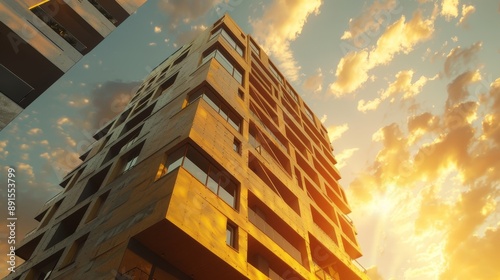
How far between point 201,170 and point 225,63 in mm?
14849

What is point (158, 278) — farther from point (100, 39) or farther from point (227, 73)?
point (227, 73)

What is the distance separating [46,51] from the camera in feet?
41.1

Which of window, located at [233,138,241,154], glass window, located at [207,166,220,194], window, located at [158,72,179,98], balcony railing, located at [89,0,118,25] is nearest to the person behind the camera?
balcony railing, located at [89,0,118,25]

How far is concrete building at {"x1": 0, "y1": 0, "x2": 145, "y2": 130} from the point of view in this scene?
38.2ft

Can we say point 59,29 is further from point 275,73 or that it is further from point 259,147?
point 275,73

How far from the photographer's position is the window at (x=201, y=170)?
15766mm

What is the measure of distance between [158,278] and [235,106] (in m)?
14.1

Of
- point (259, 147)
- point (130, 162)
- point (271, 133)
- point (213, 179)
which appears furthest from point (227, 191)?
point (271, 133)

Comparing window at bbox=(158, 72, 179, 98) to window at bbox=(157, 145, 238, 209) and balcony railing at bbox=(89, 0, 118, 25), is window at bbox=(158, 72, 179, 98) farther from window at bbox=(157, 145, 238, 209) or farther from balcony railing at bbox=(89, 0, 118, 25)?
window at bbox=(157, 145, 238, 209)

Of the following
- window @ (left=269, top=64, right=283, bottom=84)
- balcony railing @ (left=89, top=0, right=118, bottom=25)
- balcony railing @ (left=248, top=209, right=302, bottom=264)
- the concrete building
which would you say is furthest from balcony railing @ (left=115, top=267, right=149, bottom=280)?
window @ (left=269, top=64, right=283, bottom=84)

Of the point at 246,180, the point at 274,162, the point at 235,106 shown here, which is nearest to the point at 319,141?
the point at 274,162

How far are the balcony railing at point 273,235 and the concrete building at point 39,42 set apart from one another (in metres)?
12.6

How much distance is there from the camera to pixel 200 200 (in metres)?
14.2

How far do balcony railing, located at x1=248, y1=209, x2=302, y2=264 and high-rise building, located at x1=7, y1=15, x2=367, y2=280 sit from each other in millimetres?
99
